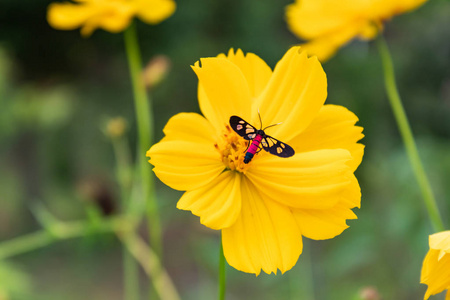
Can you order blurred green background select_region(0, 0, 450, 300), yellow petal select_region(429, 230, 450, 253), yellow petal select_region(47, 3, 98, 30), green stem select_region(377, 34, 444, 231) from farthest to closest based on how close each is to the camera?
blurred green background select_region(0, 0, 450, 300), yellow petal select_region(47, 3, 98, 30), green stem select_region(377, 34, 444, 231), yellow petal select_region(429, 230, 450, 253)

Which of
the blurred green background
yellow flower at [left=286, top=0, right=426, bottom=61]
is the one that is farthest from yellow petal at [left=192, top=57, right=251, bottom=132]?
the blurred green background

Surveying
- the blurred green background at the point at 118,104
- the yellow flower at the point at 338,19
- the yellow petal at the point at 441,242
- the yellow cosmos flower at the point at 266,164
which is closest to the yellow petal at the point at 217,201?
the yellow cosmos flower at the point at 266,164

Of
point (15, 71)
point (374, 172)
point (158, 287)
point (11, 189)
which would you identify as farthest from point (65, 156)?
point (158, 287)

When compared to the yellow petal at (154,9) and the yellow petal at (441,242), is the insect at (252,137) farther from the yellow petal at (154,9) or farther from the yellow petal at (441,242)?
the yellow petal at (154,9)

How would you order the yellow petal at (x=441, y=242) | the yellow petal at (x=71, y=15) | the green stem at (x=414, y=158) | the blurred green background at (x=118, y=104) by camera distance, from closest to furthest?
the yellow petal at (x=441, y=242)
the green stem at (x=414, y=158)
the yellow petal at (x=71, y=15)
the blurred green background at (x=118, y=104)

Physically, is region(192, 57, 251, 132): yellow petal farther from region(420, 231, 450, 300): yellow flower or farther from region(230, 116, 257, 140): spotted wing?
region(420, 231, 450, 300): yellow flower

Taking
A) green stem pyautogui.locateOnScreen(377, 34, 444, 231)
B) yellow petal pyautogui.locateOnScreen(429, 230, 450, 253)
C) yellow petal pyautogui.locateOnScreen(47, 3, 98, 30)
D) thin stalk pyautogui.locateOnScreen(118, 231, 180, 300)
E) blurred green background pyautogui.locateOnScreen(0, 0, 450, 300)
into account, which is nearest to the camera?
yellow petal pyautogui.locateOnScreen(429, 230, 450, 253)

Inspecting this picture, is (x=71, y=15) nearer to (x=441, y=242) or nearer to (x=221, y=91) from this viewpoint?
(x=221, y=91)
